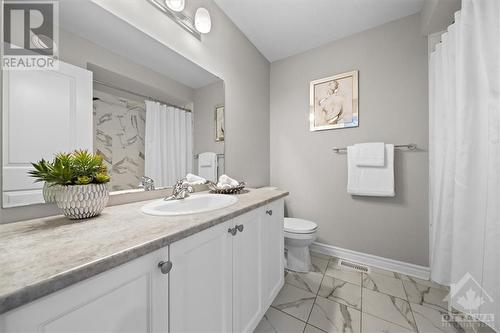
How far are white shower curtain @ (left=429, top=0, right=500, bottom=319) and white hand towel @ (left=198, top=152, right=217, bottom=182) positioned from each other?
1.65 meters

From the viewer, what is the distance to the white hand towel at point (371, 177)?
1734 mm

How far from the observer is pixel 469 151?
3.72ft

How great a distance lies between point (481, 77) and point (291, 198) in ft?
5.73

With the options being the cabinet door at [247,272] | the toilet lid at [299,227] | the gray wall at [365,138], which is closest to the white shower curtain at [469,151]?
the gray wall at [365,138]

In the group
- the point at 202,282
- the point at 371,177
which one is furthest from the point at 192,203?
the point at 371,177

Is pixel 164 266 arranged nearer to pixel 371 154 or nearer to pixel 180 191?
pixel 180 191

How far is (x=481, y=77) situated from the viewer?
1.07m

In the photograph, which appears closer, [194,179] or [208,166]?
[194,179]

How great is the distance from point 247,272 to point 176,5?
1.70 metres

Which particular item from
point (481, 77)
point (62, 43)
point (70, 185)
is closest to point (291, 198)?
point (481, 77)

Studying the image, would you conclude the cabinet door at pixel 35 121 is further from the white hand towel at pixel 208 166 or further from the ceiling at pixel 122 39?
the white hand towel at pixel 208 166

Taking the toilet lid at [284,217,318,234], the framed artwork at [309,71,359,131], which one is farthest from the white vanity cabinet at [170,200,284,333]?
the framed artwork at [309,71,359,131]

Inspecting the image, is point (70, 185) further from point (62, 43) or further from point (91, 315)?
point (62, 43)

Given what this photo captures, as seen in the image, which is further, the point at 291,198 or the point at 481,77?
the point at 291,198
